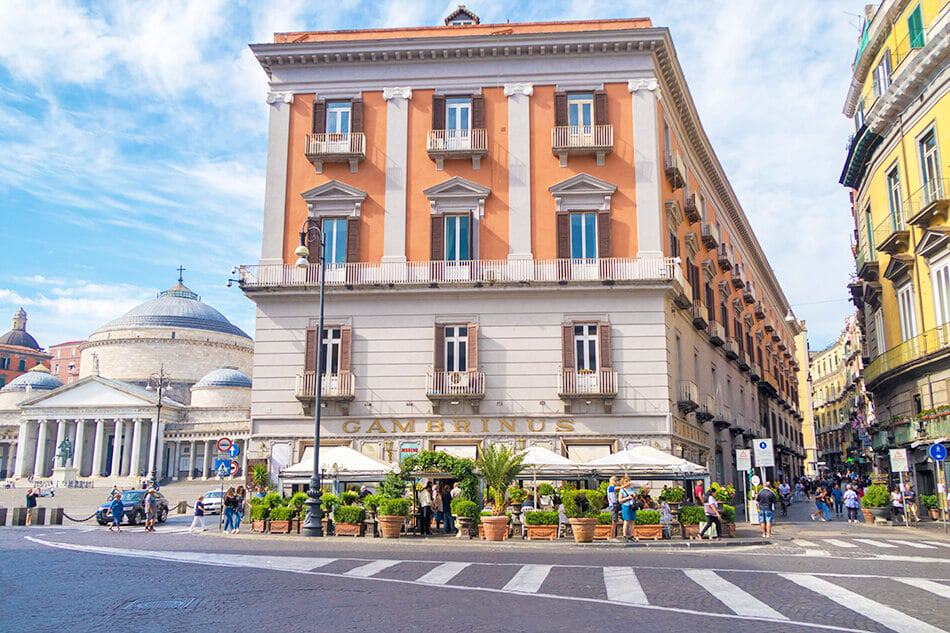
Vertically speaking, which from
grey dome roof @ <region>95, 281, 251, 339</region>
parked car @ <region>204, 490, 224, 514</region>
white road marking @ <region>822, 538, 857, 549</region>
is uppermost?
grey dome roof @ <region>95, 281, 251, 339</region>

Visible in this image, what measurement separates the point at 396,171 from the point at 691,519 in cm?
1623

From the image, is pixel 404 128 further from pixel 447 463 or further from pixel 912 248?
pixel 912 248

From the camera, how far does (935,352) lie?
28812 mm

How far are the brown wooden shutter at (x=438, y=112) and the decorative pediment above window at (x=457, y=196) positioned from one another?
2193mm

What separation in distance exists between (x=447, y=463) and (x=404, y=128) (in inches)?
525

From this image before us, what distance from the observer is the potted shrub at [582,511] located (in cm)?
2178

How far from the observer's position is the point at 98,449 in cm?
9194

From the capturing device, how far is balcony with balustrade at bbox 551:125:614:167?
101ft

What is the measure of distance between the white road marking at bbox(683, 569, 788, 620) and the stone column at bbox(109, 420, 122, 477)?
8499 centimetres

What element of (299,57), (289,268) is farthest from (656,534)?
(299,57)

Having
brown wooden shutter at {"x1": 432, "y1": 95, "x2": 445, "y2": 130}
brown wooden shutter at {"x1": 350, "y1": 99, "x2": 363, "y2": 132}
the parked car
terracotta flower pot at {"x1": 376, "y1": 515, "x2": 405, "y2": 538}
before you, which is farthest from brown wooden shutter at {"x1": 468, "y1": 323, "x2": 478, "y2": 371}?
the parked car

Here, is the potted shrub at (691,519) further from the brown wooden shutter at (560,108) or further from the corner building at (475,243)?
the brown wooden shutter at (560,108)

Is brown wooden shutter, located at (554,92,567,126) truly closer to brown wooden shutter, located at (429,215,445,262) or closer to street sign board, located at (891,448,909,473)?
brown wooden shutter, located at (429,215,445,262)

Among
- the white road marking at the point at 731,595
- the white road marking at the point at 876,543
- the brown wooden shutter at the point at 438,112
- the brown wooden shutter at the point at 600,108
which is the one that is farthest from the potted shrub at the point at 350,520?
the brown wooden shutter at the point at 600,108
